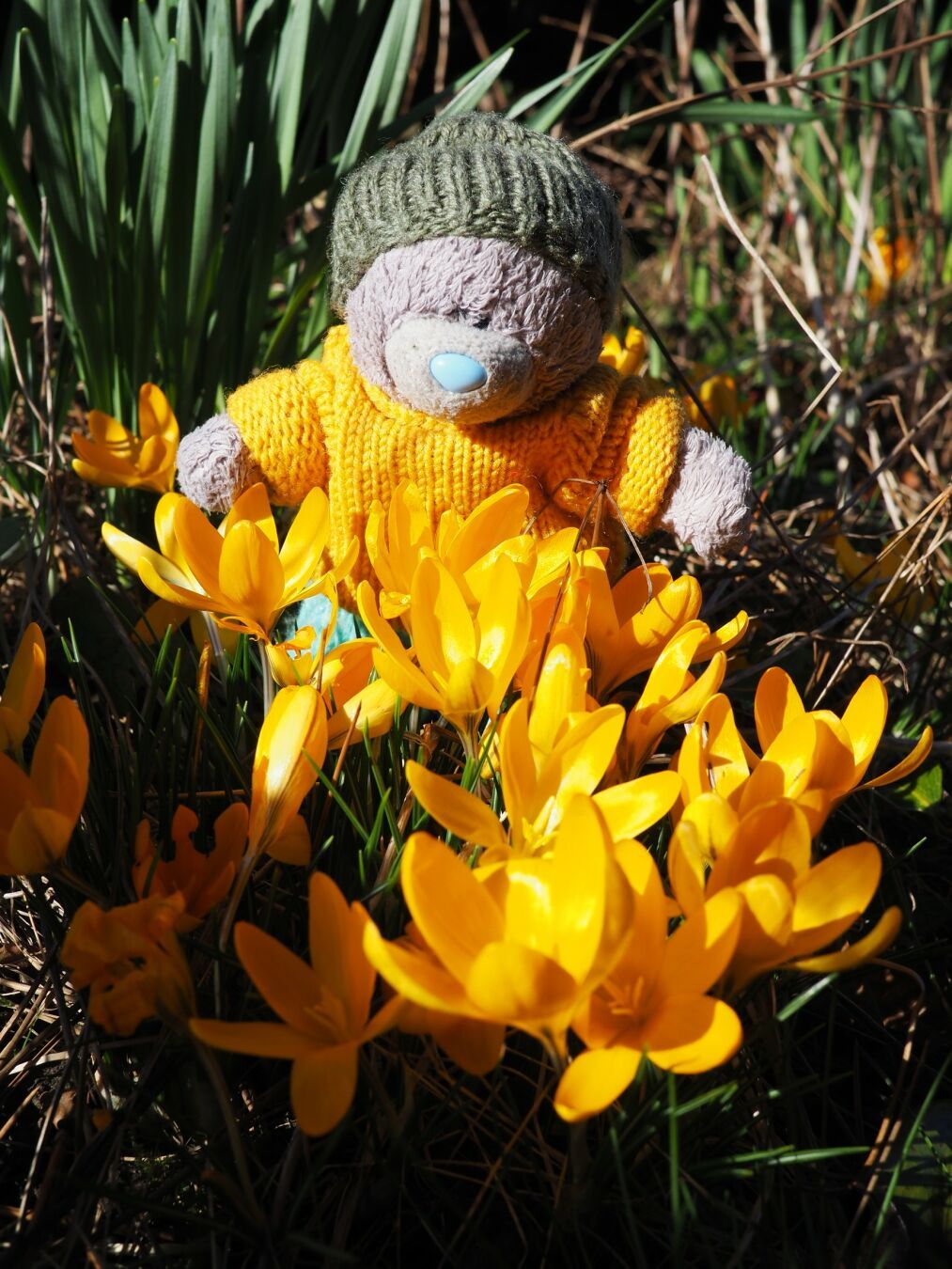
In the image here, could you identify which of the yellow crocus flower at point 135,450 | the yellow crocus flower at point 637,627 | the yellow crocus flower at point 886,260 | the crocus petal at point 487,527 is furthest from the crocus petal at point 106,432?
the yellow crocus flower at point 886,260

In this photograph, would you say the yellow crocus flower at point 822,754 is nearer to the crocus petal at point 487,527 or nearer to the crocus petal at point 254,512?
the crocus petal at point 487,527

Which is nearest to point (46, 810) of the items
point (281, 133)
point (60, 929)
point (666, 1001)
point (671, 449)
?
point (60, 929)

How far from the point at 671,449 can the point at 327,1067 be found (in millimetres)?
700

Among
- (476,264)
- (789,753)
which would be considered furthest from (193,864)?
(476,264)

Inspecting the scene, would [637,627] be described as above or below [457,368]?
below

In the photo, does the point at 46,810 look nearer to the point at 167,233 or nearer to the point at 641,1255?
the point at 641,1255

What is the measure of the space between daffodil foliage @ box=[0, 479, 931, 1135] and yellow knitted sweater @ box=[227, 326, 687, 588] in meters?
0.16

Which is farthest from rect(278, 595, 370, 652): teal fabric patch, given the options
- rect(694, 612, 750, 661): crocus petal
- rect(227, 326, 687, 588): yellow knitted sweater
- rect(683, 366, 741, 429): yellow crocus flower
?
rect(683, 366, 741, 429): yellow crocus flower

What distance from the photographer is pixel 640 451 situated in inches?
42.8

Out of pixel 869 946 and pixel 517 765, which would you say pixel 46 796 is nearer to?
pixel 517 765

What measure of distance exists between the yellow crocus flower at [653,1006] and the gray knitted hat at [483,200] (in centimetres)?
64

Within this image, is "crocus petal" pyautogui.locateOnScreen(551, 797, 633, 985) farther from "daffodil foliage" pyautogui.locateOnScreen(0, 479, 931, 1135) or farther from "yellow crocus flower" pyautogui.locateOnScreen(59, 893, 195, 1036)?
"yellow crocus flower" pyautogui.locateOnScreen(59, 893, 195, 1036)

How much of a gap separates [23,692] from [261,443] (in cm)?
42

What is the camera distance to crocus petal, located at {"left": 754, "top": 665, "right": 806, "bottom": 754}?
0.82 meters
